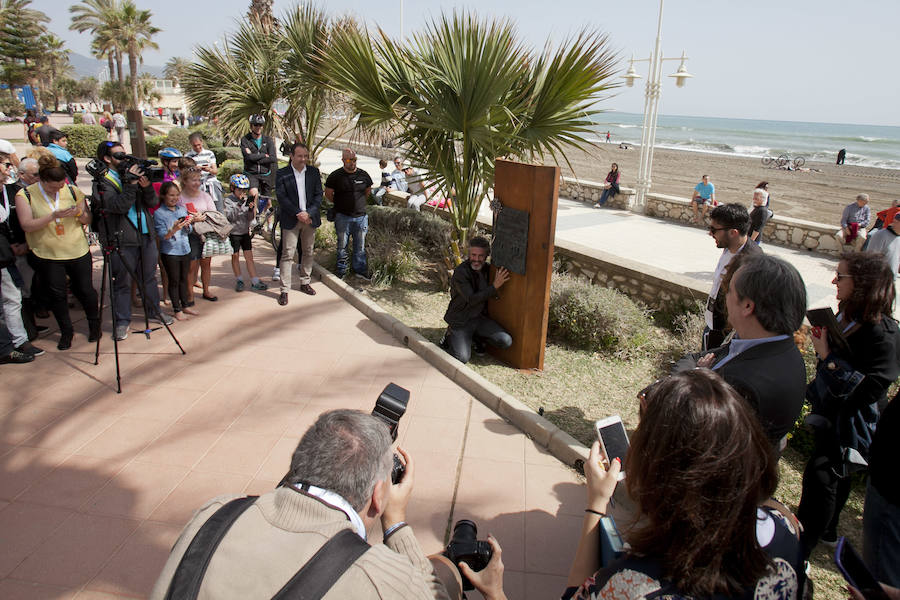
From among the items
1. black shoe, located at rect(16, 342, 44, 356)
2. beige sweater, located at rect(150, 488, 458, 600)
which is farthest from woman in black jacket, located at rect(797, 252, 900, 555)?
black shoe, located at rect(16, 342, 44, 356)

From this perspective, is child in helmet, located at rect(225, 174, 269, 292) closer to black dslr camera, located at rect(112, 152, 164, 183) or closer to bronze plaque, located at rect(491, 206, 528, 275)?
black dslr camera, located at rect(112, 152, 164, 183)

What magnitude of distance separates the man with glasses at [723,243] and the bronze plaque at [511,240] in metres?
1.60

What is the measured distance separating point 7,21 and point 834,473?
66.9m

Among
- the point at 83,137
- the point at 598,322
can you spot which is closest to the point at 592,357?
the point at 598,322

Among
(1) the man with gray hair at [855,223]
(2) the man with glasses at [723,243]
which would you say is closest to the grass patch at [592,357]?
(2) the man with glasses at [723,243]

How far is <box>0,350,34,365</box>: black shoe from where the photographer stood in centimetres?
495

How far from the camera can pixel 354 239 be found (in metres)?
7.61

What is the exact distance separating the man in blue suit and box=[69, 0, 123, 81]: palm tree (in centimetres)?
4804

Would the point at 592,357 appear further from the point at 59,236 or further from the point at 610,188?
the point at 610,188

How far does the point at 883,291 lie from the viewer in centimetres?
280

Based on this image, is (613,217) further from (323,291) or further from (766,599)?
(766,599)

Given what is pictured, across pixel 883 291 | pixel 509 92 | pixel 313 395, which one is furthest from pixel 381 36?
pixel 883 291

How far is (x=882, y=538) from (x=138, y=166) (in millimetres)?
5971

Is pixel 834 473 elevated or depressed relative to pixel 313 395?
elevated
